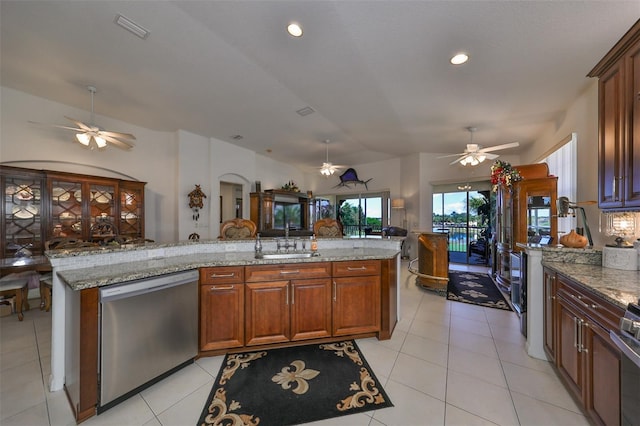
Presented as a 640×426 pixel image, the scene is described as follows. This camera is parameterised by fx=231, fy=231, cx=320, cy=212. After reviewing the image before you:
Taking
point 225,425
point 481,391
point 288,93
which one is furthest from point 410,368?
point 288,93

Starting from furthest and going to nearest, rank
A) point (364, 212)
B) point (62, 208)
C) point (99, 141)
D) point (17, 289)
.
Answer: point (364, 212)
point (62, 208)
point (99, 141)
point (17, 289)

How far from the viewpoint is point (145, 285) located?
67.7 inches

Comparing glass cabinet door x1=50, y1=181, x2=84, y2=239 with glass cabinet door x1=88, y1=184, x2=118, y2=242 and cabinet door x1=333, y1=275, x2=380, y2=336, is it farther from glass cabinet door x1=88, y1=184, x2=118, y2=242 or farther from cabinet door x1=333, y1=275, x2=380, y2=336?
cabinet door x1=333, y1=275, x2=380, y2=336

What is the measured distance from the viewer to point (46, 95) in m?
3.71

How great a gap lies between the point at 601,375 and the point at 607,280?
24.1 inches

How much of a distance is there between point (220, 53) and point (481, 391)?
4.10m

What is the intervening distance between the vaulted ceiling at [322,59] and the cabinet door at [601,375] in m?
2.35

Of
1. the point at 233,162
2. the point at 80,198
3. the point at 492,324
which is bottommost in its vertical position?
the point at 492,324

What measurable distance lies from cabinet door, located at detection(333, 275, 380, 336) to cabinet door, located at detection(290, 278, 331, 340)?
0.27 feet

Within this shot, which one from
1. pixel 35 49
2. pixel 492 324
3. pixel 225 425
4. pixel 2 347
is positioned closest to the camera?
pixel 225 425

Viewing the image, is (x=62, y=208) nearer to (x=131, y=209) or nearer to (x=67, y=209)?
(x=67, y=209)

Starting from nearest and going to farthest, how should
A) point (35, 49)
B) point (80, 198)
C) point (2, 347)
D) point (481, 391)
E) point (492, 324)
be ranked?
point (481, 391) < point (2, 347) < point (35, 49) < point (492, 324) < point (80, 198)

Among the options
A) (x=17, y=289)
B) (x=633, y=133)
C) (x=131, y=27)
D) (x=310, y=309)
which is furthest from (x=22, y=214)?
(x=633, y=133)

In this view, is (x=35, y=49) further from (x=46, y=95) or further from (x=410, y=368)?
(x=410, y=368)
